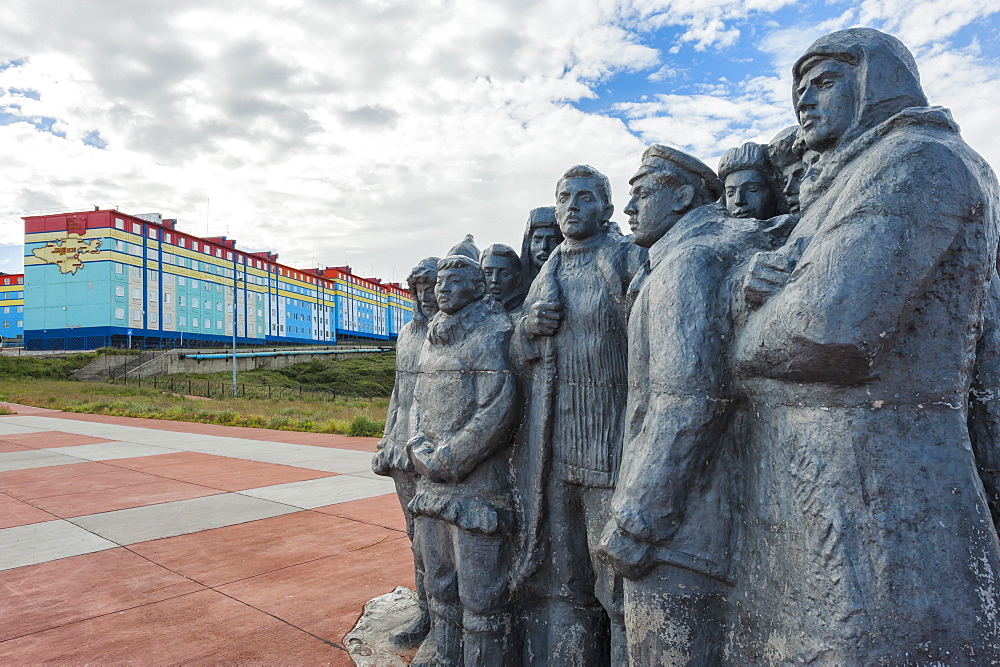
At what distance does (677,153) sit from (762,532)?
51.7 inches

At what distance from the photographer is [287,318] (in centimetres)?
4756

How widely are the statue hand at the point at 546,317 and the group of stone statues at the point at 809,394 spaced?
0.12m

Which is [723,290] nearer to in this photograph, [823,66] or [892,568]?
[823,66]

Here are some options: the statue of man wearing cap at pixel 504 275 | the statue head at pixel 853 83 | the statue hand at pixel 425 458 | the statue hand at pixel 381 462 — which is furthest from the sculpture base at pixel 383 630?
the statue head at pixel 853 83

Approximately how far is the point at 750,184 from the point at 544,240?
1.10 metres

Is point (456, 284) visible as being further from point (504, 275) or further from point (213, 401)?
point (213, 401)

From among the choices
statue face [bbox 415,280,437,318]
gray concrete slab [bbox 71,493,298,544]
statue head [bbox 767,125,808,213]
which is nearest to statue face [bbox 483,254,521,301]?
statue face [bbox 415,280,437,318]

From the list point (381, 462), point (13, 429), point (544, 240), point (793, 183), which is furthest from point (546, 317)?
point (13, 429)

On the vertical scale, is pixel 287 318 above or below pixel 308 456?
above

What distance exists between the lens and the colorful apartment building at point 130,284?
32091 millimetres

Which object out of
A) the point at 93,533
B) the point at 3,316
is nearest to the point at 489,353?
the point at 93,533

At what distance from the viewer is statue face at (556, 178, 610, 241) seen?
2807 mm

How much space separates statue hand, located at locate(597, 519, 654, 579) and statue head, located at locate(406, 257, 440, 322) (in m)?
2.06

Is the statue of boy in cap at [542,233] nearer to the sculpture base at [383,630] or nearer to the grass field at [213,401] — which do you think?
the sculpture base at [383,630]
